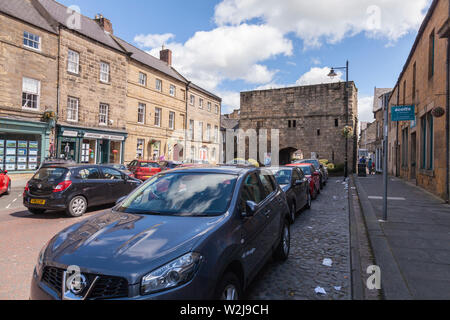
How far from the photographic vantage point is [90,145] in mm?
21562

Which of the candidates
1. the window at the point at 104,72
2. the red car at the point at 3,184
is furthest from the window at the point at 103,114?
the red car at the point at 3,184

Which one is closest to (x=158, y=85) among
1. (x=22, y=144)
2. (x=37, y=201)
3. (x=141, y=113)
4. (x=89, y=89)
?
(x=141, y=113)

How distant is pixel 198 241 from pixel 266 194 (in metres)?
2.14

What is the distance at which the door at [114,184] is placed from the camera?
9.60 meters

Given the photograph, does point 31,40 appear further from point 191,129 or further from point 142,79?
point 191,129

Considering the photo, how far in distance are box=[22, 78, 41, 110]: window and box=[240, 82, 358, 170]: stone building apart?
2301 cm

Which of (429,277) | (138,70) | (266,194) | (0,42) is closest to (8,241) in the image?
(266,194)

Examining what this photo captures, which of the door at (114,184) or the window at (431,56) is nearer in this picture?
the door at (114,184)

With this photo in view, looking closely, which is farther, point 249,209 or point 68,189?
point 68,189

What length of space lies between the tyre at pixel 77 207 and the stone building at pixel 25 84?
10.7 metres

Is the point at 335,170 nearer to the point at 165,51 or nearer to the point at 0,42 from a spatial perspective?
the point at 165,51

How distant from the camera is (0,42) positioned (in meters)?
15.8

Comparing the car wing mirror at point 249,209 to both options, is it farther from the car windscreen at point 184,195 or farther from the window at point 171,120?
the window at point 171,120

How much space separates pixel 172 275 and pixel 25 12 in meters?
21.1
